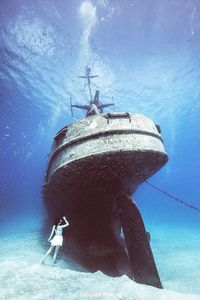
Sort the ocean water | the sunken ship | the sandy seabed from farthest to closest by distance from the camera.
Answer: the ocean water < the sunken ship < the sandy seabed

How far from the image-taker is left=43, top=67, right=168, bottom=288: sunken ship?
4527mm

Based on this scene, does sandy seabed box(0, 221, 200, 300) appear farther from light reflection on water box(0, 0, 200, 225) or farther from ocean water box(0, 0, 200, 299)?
light reflection on water box(0, 0, 200, 225)

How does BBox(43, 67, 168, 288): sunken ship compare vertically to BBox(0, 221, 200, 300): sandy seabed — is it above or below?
above

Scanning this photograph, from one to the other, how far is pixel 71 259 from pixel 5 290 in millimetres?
2689

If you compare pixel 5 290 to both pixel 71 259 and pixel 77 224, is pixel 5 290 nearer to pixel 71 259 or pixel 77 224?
pixel 71 259

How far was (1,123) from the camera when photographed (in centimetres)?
3072

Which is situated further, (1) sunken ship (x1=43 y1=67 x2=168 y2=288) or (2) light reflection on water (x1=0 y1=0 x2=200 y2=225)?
(2) light reflection on water (x1=0 y1=0 x2=200 y2=225)

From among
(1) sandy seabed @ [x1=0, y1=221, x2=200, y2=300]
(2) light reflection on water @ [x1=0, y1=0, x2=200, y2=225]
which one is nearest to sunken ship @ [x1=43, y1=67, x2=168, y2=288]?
(1) sandy seabed @ [x1=0, y1=221, x2=200, y2=300]

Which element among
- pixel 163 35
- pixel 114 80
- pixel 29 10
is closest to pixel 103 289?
pixel 29 10

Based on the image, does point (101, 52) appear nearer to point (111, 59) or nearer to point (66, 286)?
point (111, 59)

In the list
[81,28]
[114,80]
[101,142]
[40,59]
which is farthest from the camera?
[114,80]

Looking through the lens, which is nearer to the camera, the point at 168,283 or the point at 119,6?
the point at 168,283

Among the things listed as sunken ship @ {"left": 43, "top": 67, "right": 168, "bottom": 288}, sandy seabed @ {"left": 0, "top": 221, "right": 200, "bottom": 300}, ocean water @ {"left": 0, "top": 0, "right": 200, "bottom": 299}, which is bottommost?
sandy seabed @ {"left": 0, "top": 221, "right": 200, "bottom": 300}

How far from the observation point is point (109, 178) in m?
4.95
